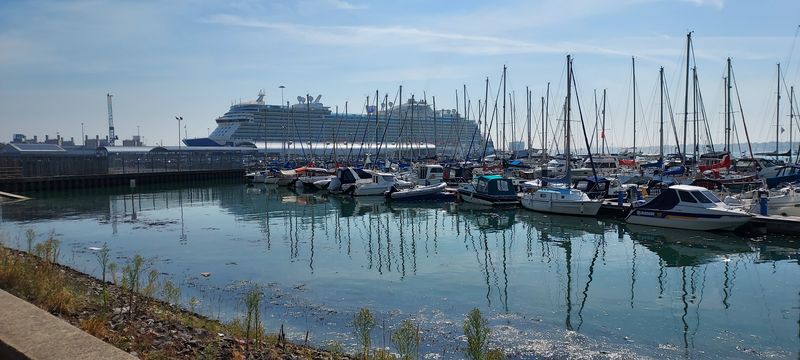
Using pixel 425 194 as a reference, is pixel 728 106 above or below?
above

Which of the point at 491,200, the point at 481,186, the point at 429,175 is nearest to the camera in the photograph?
the point at 491,200

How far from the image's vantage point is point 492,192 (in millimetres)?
32688

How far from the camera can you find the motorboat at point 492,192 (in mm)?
32281

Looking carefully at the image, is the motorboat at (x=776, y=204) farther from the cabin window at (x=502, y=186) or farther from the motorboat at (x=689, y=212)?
the cabin window at (x=502, y=186)

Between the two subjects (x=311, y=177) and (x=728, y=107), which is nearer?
(x=728, y=107)

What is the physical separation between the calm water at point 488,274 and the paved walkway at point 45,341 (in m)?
4.56

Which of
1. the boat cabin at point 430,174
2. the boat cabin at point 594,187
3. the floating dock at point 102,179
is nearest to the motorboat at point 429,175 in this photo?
the boat cabin at point 430,174

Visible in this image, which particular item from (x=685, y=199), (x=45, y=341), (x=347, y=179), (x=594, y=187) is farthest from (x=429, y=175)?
(x=45, y=341)

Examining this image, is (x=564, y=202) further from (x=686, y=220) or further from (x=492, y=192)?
(x=686, y=220)

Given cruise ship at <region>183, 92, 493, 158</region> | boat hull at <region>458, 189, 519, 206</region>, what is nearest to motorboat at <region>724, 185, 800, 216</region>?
boat hull at <region>458, 189, 519, 206</region>

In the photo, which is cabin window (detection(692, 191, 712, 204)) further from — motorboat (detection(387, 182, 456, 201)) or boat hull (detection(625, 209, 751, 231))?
motorboat (detection(387, 182, 456, 201))

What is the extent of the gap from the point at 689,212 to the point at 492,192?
12.1 m

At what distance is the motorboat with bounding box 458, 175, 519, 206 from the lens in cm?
3228

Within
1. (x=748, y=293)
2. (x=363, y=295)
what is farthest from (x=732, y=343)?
(x=363, y=295)
